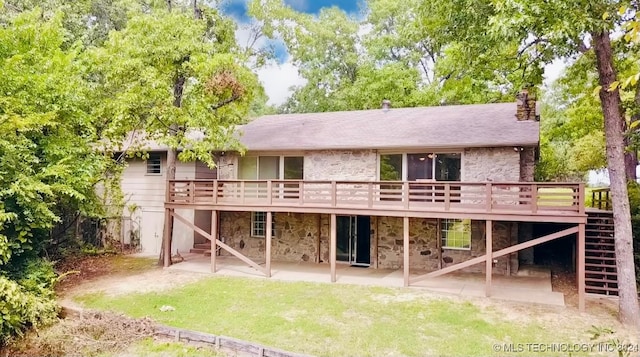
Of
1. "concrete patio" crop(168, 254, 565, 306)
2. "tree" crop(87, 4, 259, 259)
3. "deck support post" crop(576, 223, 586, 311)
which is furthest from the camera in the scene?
"tree" crop(87, 4, 259, 259)

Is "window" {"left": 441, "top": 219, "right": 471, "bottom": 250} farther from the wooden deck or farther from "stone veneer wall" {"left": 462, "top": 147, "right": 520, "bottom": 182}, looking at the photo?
"stone veneer wall" {"left": 462, "top": 147, "right": 520, "bottom": 182}

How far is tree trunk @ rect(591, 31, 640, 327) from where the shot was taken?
30.0 ft

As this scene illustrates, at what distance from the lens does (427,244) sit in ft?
45.4

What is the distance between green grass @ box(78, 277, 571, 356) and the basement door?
312cm

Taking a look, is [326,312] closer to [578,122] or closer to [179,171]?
[179,171]

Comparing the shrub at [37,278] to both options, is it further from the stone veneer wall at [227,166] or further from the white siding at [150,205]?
the stone veneer wall at [227,166]

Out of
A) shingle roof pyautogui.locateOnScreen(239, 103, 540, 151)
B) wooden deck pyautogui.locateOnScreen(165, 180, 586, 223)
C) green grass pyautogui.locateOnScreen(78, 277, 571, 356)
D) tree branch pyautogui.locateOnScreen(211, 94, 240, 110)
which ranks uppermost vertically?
tree branch pyautogui.locateOnScreen(211, 94, 240, 110)

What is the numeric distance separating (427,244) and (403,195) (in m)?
2.93

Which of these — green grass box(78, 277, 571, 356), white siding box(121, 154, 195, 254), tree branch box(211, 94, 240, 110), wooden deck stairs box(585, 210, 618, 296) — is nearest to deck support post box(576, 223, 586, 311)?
wooden deck stairs box(585, 210, 618, 296)

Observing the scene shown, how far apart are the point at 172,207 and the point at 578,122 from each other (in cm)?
2158

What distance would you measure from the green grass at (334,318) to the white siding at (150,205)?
5.73m

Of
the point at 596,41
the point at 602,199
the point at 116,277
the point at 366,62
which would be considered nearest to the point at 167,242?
the point at 116,277

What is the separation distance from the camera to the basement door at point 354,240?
48.1 ft

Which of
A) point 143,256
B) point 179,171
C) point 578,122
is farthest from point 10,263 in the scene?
point 578,122
